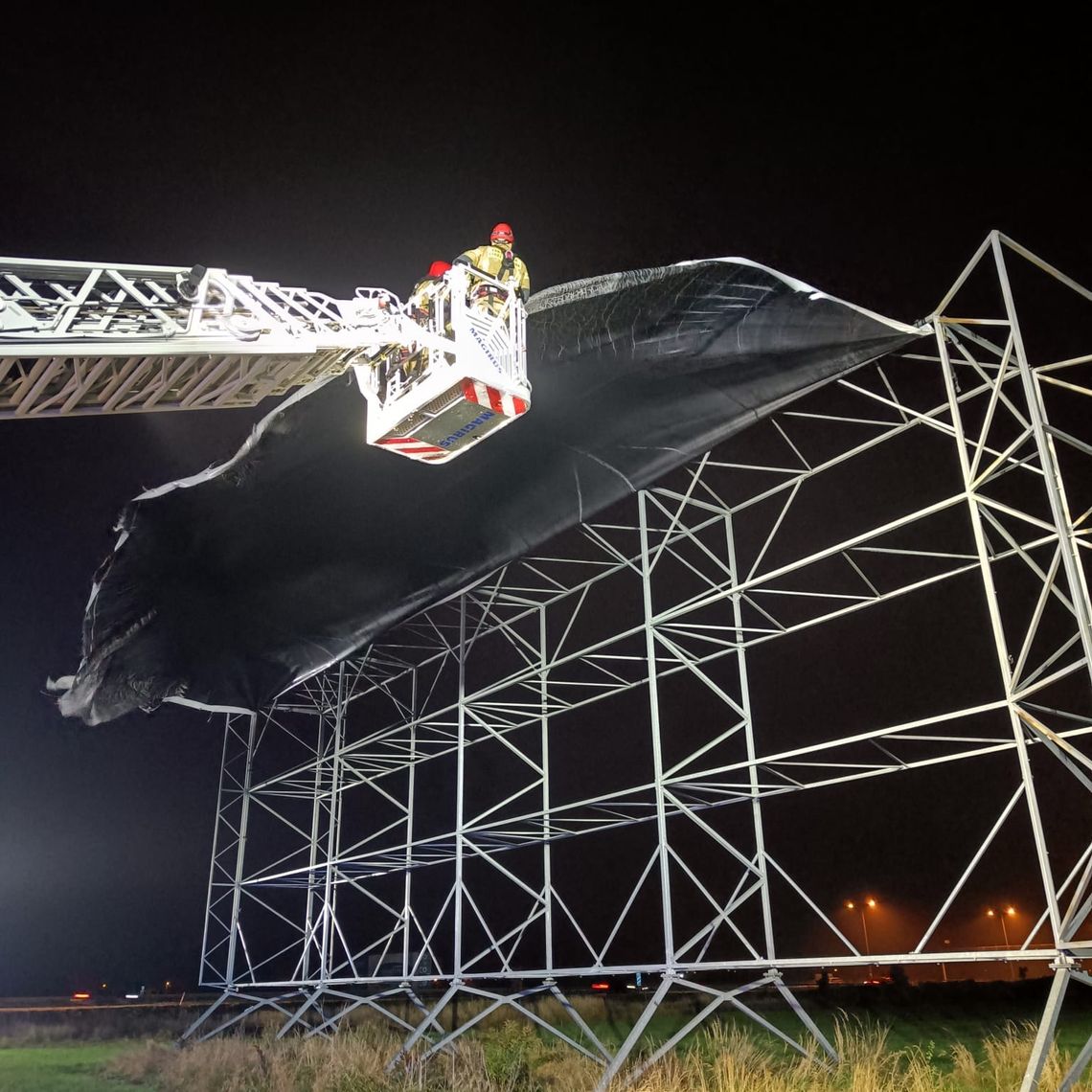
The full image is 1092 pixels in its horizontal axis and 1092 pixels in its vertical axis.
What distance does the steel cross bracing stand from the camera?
13.0 m

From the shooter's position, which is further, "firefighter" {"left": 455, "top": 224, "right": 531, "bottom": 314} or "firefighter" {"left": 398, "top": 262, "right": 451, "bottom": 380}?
"firefighter" {"left": 455, "top": 224, "right": 531, "bottom": 314}

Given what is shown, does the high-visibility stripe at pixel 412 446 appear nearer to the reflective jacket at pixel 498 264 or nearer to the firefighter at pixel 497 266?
the firefighter at pixel 497 266

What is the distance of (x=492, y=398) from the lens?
888 centimetres

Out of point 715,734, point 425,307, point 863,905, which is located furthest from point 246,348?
point 863,905

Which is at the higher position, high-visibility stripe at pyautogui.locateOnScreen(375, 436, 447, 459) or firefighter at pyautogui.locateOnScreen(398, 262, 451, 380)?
firefighter at pyautogui.locateOnScreen(398, 262, 451, 380)

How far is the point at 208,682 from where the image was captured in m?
17.0

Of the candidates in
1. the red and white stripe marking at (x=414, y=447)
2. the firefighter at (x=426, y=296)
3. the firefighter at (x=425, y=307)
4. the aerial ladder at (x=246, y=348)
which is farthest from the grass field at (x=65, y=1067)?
the firefighter at (x=426, y=296)

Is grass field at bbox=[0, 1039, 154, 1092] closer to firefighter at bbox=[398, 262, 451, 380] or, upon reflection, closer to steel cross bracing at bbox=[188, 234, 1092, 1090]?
steel cross bracing at bbox=[188, 234, 1092, 1090]

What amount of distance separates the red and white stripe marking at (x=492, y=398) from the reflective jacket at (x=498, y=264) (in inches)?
50.2

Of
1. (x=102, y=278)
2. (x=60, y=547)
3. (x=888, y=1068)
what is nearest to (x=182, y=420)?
(x=60, y=547)

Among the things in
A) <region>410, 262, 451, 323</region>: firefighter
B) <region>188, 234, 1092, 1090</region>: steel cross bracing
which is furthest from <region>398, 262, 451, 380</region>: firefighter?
<region>188, 234, 1092, 1090</region>: steel cross bracing

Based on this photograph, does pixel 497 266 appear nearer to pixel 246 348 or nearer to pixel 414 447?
pixel 414 447

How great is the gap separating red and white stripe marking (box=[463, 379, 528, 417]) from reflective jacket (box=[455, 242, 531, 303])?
127 centimetres

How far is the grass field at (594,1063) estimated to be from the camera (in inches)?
429
